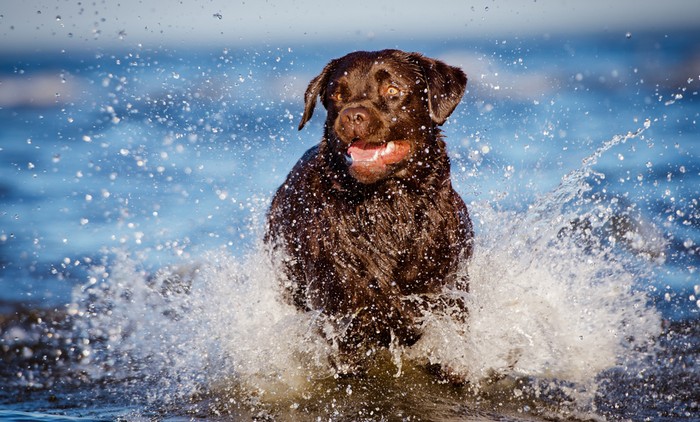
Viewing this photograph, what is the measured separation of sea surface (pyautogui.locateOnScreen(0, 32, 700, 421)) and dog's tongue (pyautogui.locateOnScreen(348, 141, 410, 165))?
1006 mm

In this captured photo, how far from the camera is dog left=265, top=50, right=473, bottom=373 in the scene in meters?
4.70

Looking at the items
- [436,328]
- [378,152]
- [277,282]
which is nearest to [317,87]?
[378,152]

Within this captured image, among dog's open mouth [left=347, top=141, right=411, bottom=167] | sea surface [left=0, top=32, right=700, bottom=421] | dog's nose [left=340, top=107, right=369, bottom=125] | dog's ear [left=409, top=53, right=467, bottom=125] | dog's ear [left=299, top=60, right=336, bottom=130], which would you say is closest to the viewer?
dog's nose [left=340, top=107, right=369, bottom=125]

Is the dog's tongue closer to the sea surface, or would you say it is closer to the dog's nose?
the dog's nose

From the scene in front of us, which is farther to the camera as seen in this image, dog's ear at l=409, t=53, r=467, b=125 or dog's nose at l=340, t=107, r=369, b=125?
dog's ear at l=409, t=53, r=467, b=125

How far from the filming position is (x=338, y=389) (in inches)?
187

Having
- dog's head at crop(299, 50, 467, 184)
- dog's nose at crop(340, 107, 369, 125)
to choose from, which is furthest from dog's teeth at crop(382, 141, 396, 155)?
dog's nose at crop(340, 107, 369, 125)

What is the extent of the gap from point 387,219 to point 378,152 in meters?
0.42

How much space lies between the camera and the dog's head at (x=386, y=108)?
450 centimetres

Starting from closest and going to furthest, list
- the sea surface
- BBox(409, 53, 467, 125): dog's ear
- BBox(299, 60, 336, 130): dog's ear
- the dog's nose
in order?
the dog's nose < the sea surface < BBox(409, 53, 467, 125): dog's ear < BBox(299, 60, 336, 130): dog's ear

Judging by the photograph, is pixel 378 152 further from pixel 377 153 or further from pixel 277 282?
pixel 277 282

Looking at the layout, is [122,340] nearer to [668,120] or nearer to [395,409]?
[395,409]

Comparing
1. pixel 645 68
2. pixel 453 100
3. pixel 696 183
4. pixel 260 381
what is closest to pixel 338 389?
pixel 260 381

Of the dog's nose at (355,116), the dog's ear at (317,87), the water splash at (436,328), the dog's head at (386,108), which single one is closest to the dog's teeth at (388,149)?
the dog's head at (386,108)
